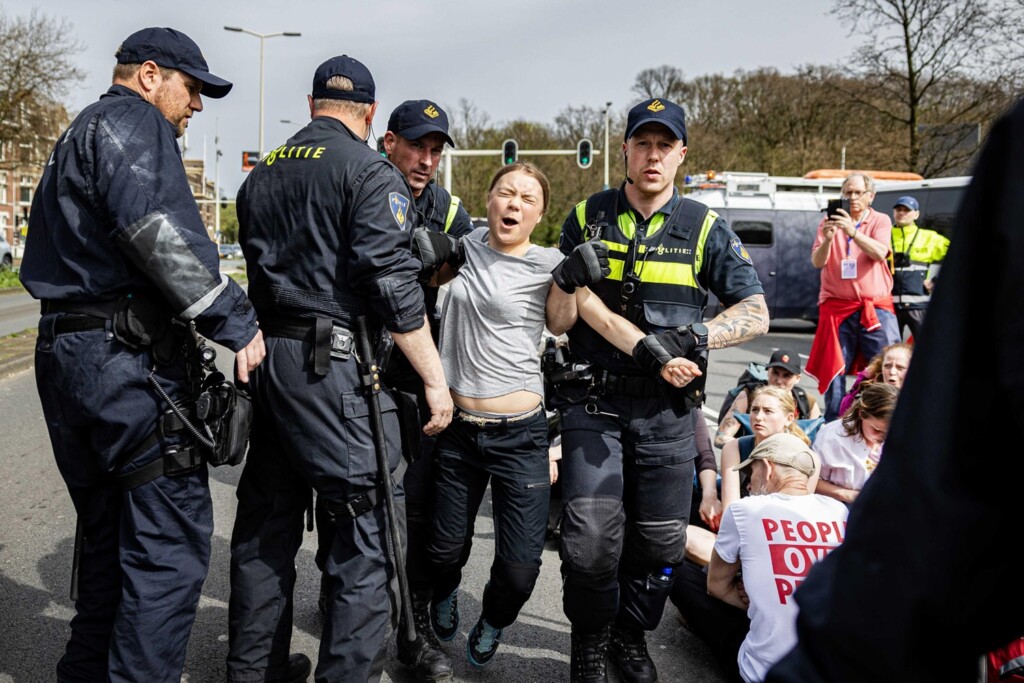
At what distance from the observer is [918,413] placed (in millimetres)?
777

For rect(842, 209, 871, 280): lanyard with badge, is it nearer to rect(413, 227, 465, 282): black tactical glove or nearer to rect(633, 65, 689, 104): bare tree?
rect(413, 227, 465, 282): black tactical glove

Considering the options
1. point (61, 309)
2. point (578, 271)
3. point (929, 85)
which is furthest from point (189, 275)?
point (929, 85)

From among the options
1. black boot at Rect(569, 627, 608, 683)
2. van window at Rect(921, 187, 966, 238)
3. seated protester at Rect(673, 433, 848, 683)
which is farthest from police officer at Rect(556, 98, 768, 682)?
van window at Rect(921, 187, 966, 238)

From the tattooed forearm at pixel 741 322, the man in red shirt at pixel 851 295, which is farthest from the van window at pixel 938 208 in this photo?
the tattooed forearm at pixel 741 322

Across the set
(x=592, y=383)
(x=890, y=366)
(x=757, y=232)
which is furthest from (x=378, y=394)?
(x=757, y=232)

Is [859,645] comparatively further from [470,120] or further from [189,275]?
[470,120]

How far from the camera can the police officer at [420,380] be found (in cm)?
344

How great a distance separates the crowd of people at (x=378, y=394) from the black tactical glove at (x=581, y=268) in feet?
0.03

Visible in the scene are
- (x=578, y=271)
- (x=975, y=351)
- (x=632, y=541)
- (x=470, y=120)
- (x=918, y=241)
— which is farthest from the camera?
(x=470, y=120)

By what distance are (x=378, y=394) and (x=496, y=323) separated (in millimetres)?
660

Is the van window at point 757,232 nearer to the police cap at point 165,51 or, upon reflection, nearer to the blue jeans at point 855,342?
the blue jeans at point 855,342

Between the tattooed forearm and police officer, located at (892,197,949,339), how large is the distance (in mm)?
6549

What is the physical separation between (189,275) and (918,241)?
29.2 ft

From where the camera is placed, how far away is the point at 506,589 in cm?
338
